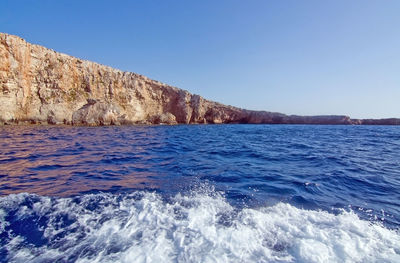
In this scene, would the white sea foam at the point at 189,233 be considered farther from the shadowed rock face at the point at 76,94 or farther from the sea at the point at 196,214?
the shadowed rock face at the point at 76,94

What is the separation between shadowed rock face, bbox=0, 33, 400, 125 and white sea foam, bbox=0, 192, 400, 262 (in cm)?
2923

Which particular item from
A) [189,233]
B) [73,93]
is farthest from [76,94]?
[189,233]

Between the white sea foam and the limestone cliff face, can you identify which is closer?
the white sea foam

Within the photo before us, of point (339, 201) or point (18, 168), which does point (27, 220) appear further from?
point (339, 201)

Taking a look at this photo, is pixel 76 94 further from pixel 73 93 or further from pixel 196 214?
pixel 196 214

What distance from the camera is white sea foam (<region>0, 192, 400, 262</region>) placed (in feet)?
7.80

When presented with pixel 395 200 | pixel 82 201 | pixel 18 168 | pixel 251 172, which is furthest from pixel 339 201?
pixel 18 168

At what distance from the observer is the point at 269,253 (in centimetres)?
246

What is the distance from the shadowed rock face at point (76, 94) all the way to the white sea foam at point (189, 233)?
29.2 metres

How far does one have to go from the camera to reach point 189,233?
2.86 m

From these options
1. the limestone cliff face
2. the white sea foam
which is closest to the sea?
the white sea foam

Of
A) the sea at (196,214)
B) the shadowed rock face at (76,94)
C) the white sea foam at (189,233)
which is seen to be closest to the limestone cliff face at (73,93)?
the shadowed rock face at (76,94)

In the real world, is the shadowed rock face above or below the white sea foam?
above

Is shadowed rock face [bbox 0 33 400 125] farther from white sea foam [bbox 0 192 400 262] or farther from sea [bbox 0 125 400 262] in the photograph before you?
white sea foam [bbox 0 192 400 262]
